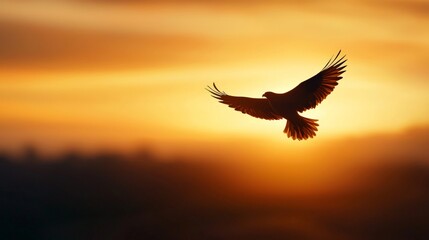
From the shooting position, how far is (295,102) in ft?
79.4

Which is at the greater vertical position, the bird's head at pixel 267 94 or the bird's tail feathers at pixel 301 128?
the bird's head at pixel 267 94

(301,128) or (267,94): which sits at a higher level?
(267,94)

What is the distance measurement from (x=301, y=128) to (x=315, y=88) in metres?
1.03

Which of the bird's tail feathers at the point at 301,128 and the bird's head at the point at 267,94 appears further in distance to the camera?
the bird's tail feathers at the point at 301,128

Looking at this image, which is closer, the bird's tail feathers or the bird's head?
the bird's head

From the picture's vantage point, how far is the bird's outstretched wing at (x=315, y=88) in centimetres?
2425

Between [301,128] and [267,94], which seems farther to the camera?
[301,128]

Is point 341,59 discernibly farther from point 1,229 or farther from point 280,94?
point 1,229

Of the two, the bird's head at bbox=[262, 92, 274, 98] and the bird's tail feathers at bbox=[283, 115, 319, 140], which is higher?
the bird's head at bbox=[262, 92, 274, 98]

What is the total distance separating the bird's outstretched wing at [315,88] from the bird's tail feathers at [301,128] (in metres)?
0.54

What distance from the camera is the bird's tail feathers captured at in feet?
81.2

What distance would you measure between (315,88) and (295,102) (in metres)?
0.74

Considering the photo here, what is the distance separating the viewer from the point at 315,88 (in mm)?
24594

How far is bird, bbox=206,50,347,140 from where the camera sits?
24062mm
